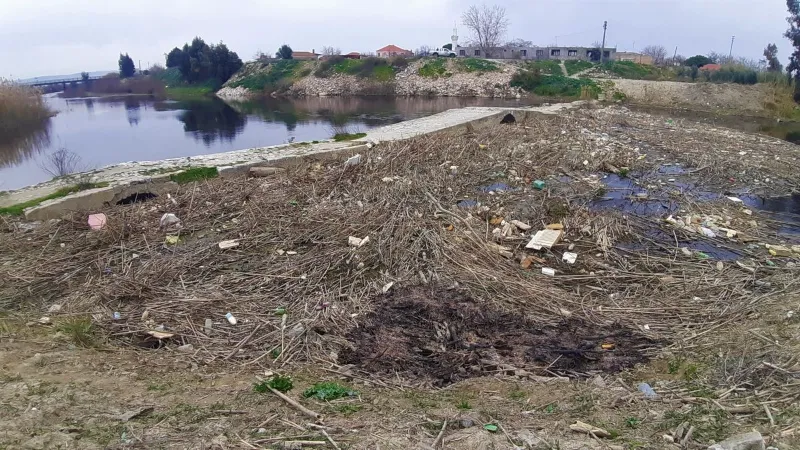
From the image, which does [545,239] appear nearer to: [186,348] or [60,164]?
[186,348]

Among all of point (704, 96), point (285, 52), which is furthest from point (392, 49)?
point (704, 96)

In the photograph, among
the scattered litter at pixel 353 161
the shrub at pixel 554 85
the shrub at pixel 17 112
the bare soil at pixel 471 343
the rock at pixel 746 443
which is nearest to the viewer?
the rock at pixel 746 443

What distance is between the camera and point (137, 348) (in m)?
3.76

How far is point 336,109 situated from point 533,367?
2473cm

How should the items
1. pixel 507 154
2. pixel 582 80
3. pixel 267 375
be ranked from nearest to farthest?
pixel 267 375 < pixel 507 154 < pixel 582 80

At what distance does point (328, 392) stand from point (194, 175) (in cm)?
586

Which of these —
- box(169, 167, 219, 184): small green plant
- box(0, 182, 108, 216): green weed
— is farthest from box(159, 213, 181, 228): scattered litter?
box(0, 182, 108, 216): green weed

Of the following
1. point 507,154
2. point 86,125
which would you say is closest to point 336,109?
point 86,125

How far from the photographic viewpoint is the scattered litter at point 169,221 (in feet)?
19.8

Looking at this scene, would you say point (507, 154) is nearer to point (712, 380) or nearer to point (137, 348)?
point (712, 380)

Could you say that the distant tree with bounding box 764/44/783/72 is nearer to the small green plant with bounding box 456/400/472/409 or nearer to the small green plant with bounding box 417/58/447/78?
the small green plant with bounding box 417/58/447/78

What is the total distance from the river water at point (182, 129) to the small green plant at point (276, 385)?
28.7 feet

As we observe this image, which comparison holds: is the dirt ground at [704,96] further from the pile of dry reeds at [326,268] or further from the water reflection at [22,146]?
the water reflection at [22,146]

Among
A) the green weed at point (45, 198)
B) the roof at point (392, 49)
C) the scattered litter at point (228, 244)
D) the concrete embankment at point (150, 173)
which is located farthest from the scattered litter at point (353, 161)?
the roof at point (392, 49)
